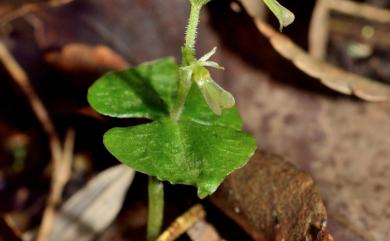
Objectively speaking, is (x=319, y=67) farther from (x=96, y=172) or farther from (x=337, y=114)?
(x=96, y=172)

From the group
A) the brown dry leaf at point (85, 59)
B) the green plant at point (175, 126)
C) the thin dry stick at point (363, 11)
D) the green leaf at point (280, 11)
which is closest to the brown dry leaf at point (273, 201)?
the green plant at point (175, 126)


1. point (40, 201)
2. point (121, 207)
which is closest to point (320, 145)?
point (121, 207)

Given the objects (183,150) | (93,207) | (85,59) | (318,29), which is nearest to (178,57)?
(85,59)

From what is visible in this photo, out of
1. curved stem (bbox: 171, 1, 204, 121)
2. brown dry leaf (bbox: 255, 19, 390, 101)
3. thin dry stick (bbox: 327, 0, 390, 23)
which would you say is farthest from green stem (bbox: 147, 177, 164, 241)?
thin dry stick (bbox: 327, 0, 390, 23)

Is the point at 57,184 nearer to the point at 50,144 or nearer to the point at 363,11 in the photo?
the point at 50,144

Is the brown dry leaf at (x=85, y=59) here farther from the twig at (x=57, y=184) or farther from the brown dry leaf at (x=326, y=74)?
the brown dry leaf at (x=326, y=74)
